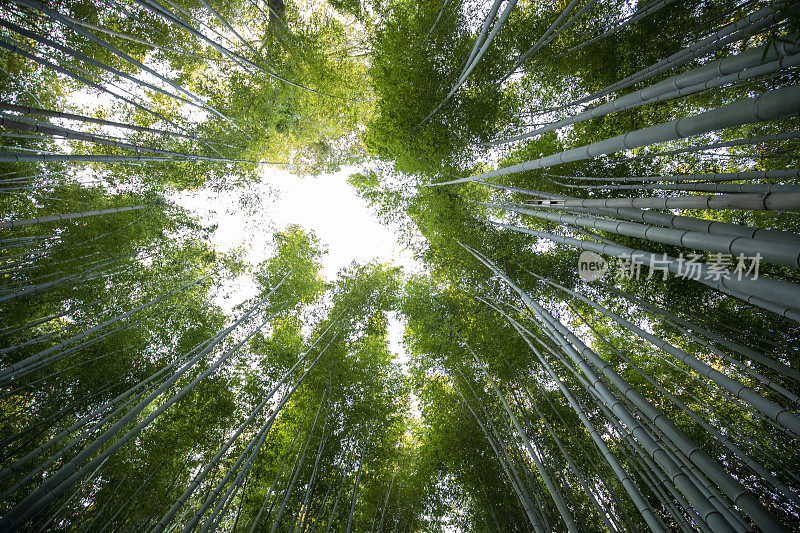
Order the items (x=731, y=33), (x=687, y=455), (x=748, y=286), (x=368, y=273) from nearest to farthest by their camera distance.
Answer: (x=748, y=286), (x=687, y=455), (x=731, y=33), (x=368, y=273)

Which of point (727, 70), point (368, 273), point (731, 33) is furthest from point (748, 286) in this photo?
point (368, 273)

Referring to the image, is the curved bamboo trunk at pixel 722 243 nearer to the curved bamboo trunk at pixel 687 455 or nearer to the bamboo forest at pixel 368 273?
the curved bamboo trunk at pixel 687 455

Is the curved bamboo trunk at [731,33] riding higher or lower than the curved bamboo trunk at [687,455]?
higher

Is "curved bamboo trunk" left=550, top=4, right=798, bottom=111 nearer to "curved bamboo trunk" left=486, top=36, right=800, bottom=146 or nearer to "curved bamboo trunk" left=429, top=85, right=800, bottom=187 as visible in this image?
"curved bamboo trunk" left=486, top=36, right=800, bottom=146

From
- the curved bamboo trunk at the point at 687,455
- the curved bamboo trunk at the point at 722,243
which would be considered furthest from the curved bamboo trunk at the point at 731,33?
the curved bamboo trunk at the point at 687,455

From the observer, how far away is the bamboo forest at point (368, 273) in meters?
4.71

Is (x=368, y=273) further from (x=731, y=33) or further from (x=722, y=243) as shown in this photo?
(x=722, y=243)

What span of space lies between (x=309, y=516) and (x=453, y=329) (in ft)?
14.9

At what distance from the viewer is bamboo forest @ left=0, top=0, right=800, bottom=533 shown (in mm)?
4715

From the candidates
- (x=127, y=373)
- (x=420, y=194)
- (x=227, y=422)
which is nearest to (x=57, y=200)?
(x=127, y=373)

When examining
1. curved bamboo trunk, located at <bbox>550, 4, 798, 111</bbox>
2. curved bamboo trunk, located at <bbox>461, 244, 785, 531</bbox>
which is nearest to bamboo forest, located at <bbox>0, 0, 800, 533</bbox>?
curved bamboo trunk, located at <bbox>550, 4, 798, 111</bbox>

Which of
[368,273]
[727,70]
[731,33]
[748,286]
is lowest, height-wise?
[748,286]

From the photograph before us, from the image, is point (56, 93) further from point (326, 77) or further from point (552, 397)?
point (552, 397)

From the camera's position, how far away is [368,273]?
778 centimetres
